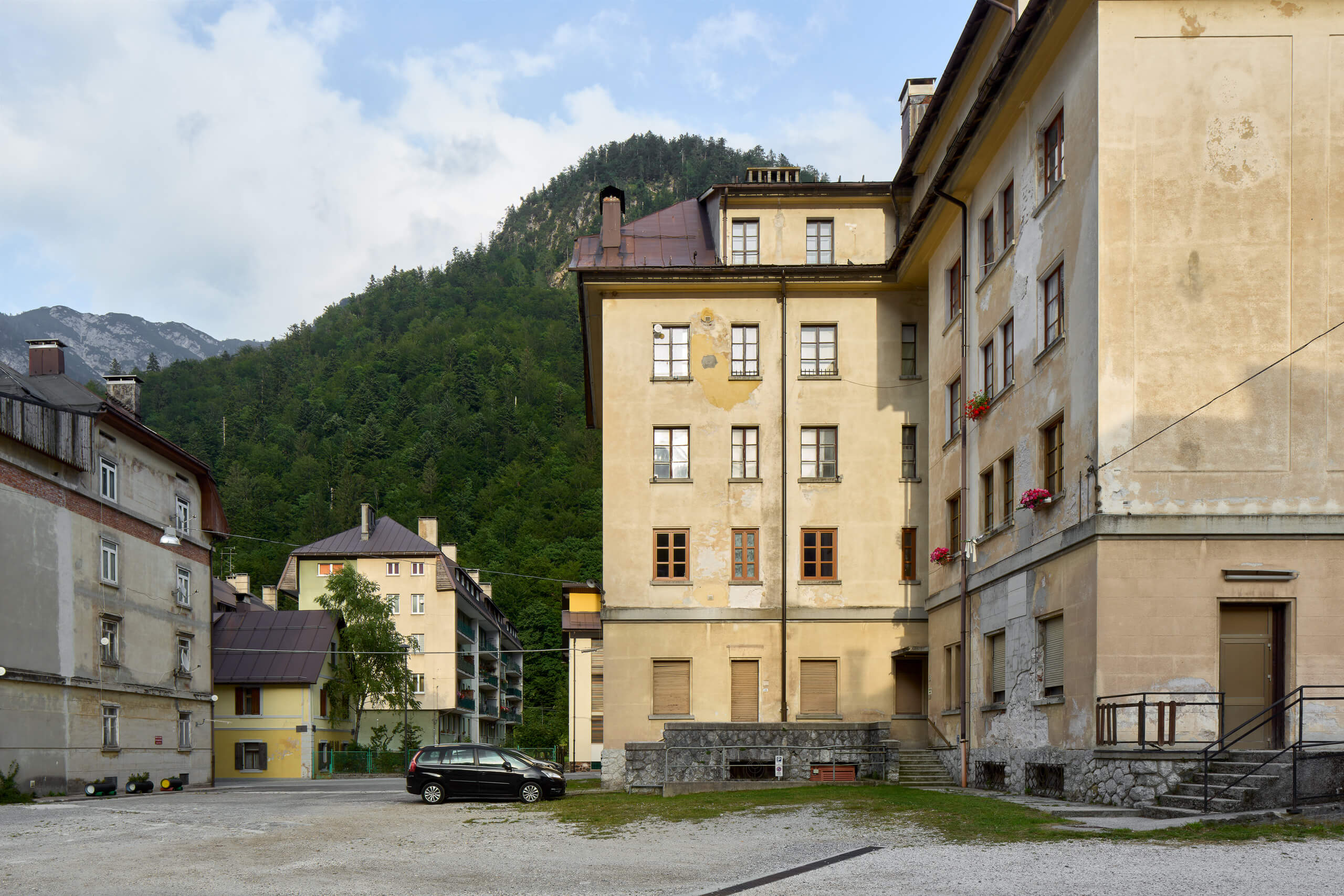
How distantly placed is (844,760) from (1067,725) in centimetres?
959

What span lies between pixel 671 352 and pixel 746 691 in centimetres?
980

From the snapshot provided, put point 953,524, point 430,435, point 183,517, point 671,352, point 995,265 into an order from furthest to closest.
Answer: point 430,435
point 183,517
point 671,352
point 953,524
point 995,265

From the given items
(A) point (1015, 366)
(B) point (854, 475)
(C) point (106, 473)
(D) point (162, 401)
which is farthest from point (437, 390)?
(A) point (1015, 366)

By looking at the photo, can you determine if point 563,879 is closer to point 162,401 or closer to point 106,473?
point 106,473

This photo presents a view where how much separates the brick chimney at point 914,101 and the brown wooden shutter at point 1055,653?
17734 millimetres

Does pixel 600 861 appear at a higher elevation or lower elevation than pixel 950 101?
lower

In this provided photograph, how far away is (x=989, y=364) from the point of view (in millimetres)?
27750

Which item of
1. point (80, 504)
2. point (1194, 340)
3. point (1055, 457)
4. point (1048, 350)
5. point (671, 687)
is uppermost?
point (1048, 350)

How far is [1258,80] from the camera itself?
2066 centimetres

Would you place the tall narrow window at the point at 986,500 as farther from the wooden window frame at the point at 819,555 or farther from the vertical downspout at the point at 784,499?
the vertical downspout at the point at 784,499

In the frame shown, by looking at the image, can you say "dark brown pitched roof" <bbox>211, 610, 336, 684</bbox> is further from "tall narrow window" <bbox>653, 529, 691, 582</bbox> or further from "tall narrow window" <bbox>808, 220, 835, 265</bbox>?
"tall narrow window" <bbox>808, 220, 835, 265</bbox>

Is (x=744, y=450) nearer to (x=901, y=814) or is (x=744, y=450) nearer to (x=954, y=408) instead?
(x=954, y=408)

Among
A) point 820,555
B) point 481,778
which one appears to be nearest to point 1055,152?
point 820,555

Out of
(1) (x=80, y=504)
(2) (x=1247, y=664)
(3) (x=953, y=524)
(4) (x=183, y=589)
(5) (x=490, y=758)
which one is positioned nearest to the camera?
(2) (x=1247, y=664)
